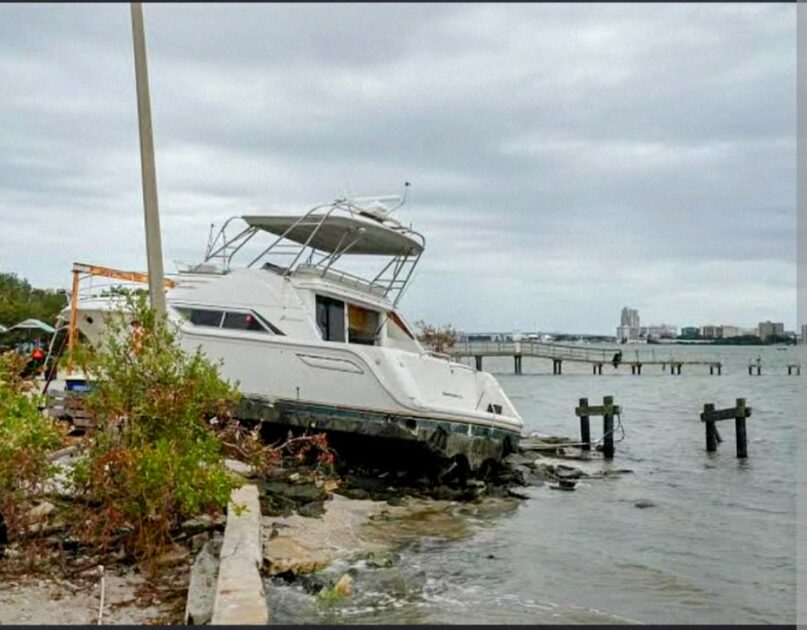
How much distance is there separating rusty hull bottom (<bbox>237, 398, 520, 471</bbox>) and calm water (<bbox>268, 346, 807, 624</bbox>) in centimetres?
154

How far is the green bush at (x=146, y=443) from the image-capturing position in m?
6.71

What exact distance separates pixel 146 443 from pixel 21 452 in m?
0.90

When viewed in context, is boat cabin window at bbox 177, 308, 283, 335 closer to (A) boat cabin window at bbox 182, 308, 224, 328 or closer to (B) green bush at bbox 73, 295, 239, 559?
(A) boat cabin window at bbox 182, 308, 224, 328

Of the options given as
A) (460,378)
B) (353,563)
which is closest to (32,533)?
(353,563)

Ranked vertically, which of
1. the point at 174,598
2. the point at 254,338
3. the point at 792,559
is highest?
the point at 254,338

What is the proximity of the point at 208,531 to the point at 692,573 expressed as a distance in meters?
5.43

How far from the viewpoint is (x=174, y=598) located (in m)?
6.33

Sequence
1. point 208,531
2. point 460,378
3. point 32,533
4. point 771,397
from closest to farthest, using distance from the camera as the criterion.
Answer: point 32,533 → point 208,531 → point 460,378 → point 771,397

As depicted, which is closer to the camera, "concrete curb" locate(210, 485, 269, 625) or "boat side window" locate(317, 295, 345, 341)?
"concrete curb" locate(210, 485, 269, 625)

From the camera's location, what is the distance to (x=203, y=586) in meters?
6.13

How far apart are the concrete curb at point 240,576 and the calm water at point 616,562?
55 cm

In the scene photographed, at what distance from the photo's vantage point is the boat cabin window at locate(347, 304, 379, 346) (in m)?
15.7

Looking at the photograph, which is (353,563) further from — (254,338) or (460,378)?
(460,378)

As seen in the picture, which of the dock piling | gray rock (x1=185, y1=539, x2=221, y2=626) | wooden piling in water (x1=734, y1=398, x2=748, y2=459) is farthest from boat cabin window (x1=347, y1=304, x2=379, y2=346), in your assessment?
wooden piling in water (x1=734, y1=398, x2=748, y2=459)
